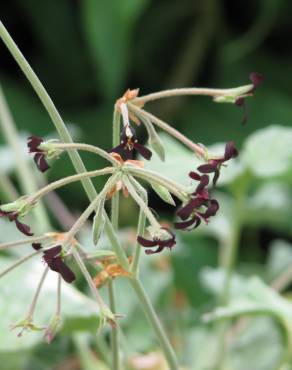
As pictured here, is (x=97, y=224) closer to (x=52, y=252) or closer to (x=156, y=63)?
(x=52, y=252)

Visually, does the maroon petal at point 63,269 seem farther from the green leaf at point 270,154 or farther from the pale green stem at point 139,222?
the green leaf at point 270,154

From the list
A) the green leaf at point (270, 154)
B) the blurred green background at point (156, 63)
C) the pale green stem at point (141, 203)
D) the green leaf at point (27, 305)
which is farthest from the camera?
the blurred green background at point (156, 63)

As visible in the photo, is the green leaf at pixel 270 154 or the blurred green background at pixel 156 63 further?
the blurred green background at pixel 156 63

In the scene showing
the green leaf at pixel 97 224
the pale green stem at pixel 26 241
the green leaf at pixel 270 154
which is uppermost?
the green leaf at pixel 270 154

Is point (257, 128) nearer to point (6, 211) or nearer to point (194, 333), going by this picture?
point (194, 333)

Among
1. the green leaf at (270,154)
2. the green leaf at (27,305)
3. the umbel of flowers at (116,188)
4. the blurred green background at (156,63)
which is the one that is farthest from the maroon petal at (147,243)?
the blurred green background at (156,63)

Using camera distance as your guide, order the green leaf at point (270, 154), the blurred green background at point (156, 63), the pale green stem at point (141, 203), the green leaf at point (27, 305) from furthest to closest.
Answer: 1. the blurred green background at point (156, 63)
2. the green leaf at point (270, 154)
3. the green leaf at point (27, 305)
4. the pale green stem at point (141, 203)
